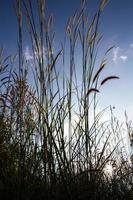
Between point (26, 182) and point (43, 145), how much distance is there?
26 cm

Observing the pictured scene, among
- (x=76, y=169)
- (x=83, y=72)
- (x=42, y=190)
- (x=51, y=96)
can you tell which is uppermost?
(x=83, y=72)

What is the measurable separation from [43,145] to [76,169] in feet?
1.41

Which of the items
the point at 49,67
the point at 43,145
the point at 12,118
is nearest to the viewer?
the point at 43,145

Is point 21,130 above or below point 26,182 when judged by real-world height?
above

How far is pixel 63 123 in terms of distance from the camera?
1882 millimetres

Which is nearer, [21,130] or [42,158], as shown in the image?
[42,158]

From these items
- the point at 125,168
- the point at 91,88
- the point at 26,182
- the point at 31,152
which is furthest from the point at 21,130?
the point at 125,168

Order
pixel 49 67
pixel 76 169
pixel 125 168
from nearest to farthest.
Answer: pixel 49 67 < pixel 76 169 < pixel 125 168

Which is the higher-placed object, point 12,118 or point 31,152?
point 12,118

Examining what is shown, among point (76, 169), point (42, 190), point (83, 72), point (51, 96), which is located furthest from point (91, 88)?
point (42, 190)

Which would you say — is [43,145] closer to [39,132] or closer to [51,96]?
[39,132]

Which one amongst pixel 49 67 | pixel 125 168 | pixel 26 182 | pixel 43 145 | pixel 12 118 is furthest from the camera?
pixel 125 168

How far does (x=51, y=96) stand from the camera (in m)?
1.93

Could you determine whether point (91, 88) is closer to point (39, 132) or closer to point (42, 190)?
point (39, 132)
